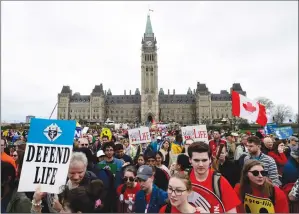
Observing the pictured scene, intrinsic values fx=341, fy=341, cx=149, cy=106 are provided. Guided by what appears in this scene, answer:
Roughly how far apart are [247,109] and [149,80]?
101m

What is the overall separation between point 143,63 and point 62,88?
103ft

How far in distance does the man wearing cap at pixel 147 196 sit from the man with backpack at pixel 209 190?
0.59 m

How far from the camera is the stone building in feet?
379

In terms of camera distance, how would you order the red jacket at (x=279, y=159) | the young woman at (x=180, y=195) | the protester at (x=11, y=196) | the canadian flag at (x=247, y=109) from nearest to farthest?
the young woman at (x=180, y=195)
the protester at (x=11, y=196)
the red jacket at (x=279, y=159)
the canadian flag at (x=247, y=109)

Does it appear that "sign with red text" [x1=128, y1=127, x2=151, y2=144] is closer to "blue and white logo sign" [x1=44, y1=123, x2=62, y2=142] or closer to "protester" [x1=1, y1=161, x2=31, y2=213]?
"blue and white logo sign" [x1=44, y1=123, x2=62, y2=142]

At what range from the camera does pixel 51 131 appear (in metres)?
4.27

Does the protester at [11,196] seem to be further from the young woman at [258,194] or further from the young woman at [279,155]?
the young woman at [279,155]

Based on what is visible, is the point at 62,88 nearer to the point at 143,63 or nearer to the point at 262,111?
the point at 143,63

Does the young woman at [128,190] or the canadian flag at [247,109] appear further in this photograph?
the canadian flag at [247,109]

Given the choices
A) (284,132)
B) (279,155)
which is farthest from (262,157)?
(284,132)

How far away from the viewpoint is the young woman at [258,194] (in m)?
3.79

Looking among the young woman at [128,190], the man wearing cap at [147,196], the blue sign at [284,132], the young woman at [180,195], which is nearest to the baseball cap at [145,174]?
the man wearing cap at [147,196]

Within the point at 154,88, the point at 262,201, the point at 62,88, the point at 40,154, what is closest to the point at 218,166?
the point at 262,201

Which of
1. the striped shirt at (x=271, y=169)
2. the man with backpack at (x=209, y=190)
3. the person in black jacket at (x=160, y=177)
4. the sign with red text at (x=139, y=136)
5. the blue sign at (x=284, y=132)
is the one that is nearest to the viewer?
the man with backpack at (x=209, y=190)
